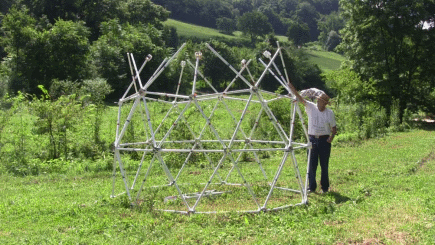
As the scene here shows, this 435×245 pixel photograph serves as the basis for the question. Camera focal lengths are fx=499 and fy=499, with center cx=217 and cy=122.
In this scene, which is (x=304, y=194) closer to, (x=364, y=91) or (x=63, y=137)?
(x=63, y=137)

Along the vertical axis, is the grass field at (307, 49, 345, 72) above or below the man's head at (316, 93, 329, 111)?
below

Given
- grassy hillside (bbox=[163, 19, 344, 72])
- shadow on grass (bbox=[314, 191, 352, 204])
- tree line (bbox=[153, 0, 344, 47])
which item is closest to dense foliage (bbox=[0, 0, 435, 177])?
shadow on grass (bbox=[314, 191, 352, 204])

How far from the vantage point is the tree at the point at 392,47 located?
31500 millimetres

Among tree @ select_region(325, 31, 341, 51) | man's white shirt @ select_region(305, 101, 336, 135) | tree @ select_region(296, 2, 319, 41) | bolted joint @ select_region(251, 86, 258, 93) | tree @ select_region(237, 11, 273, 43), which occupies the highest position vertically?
tree @ select_region(296, 2, 319, 41)

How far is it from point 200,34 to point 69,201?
9429 cm

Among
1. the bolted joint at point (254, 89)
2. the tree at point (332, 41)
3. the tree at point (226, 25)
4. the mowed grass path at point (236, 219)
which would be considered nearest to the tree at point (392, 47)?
the mowed grass path at point (236, 219)

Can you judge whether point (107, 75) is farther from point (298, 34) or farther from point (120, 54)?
point (298, 34)

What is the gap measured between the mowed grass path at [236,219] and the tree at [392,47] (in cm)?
Answer: 2115

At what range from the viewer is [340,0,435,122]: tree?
3150 cm

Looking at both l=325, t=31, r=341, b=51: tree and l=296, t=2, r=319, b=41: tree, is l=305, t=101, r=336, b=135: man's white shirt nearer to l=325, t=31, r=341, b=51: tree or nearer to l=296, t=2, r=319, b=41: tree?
l=325, t=31, r=341, b=51: tree

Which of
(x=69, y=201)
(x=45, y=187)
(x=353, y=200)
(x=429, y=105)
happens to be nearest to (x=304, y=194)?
(x=353, y=200)

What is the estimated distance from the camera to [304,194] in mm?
9359

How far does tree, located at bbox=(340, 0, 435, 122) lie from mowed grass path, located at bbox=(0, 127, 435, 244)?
69.4 ft

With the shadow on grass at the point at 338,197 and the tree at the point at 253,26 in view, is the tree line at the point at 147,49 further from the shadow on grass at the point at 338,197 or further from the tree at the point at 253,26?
the tree at the point at 253,26
